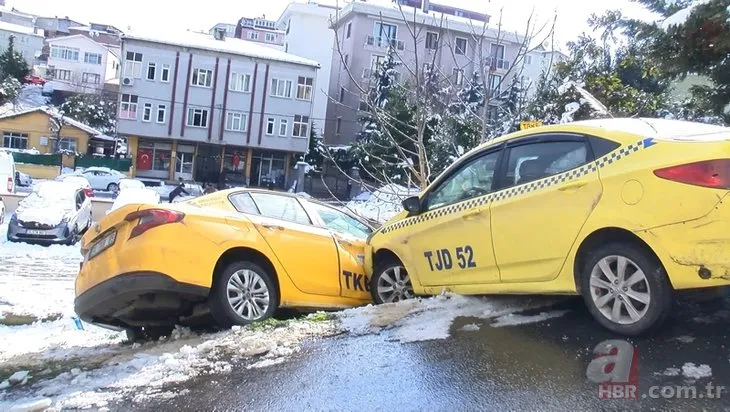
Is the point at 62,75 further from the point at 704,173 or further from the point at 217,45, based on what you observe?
the point at 704,173

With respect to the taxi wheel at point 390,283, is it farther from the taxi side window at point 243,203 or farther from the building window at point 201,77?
the building window at point 201,77

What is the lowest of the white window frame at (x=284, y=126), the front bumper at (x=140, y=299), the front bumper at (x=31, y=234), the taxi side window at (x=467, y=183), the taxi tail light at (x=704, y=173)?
the front bumper at (x=31, y=234)

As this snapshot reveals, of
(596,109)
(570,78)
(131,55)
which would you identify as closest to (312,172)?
(131,55)

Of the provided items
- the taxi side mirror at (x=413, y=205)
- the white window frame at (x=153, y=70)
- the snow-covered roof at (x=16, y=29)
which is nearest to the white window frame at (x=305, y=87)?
the white window frame at (x=153, y=70)

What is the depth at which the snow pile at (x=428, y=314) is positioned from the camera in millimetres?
5509

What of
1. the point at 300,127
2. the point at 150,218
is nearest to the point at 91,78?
the point at 300,127

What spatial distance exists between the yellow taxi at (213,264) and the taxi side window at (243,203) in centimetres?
1

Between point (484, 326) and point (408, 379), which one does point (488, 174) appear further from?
point (408, 379)

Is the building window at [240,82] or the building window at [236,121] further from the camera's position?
the building window at [236,121]

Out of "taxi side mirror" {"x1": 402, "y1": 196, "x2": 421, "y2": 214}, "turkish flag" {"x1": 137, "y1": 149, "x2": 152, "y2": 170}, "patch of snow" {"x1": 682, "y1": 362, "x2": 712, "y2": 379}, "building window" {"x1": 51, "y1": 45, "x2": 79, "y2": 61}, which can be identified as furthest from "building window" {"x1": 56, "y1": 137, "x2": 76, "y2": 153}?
"patch of snow" {"x1": 682, "y1": 362, "x2": 712, "y2": 379}

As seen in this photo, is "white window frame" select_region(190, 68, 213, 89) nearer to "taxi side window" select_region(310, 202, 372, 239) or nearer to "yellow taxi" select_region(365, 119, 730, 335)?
"taxi side window" select_region(310, 202, 372, 239)

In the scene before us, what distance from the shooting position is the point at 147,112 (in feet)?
157

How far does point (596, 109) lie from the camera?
13594 millimetres

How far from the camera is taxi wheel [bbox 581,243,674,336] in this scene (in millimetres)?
4418
